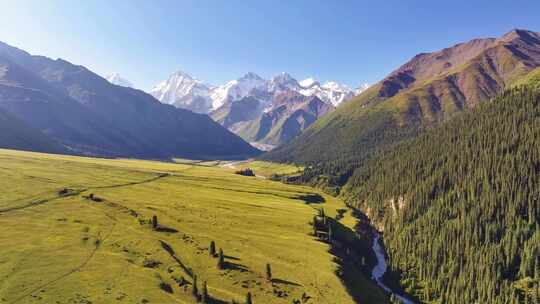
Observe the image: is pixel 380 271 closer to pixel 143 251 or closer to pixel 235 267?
pixel 235 267

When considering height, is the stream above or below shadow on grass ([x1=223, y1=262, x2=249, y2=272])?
below

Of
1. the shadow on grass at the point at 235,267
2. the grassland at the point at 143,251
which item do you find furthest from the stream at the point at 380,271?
the shadow on grass at the point at 235,267

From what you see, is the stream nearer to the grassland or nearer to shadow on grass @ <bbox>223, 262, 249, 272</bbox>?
the grassland

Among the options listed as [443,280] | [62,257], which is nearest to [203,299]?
[62,257]

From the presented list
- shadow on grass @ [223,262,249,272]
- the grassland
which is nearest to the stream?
the grassland

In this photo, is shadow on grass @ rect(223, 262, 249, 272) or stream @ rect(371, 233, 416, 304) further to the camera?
stream @ rect(371, 233, 416, 304)

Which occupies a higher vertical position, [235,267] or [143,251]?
[143,251]

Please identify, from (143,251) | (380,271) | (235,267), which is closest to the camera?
(235,267)

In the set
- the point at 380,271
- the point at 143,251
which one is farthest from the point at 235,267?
the point at 380,271

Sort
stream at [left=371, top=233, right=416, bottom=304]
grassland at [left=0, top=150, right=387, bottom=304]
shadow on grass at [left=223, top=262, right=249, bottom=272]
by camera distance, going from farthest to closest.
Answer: stream at [left=371, top=233, right=416, bottom=304]
shadow on grass at [left=223, top=262, right=249, bottom=272]
grassland at [left=0, top=150, right=387, bottom=304]

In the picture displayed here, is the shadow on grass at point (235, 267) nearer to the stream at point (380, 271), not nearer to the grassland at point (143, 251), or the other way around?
the grassland at point (143, 251)
